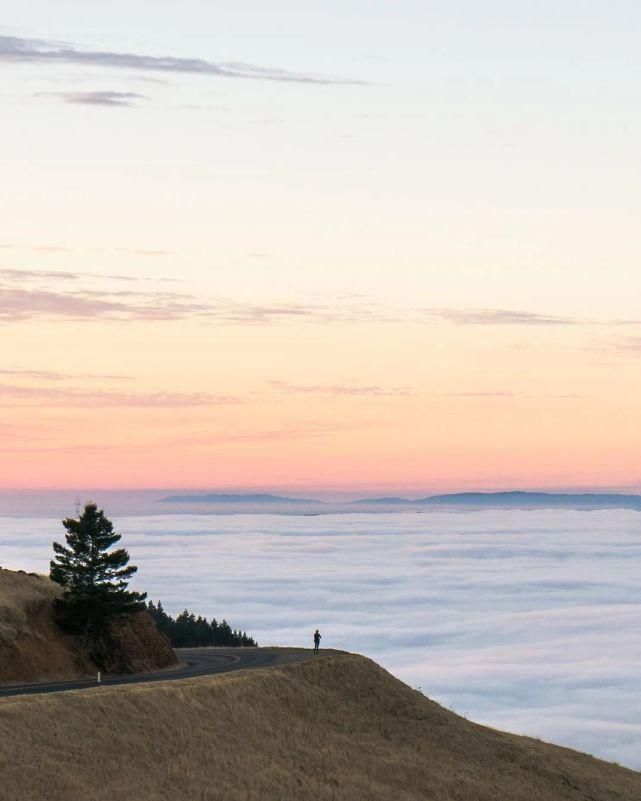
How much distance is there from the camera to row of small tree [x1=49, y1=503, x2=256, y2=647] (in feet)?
255

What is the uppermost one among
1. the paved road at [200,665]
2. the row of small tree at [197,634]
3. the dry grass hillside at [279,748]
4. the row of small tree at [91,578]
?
the row of small tree at [197,634]

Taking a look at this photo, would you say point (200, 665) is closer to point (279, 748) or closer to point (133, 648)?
point (133, 648)

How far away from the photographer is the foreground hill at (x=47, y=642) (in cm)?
7250

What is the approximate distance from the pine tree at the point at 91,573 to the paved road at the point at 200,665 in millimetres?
4310

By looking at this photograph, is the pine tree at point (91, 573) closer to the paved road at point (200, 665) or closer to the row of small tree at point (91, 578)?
the row of small tree at point (91, 578)

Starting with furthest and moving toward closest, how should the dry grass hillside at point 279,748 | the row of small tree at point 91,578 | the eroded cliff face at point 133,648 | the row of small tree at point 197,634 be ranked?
the row of small tree at point 197,634 → the row of small tree at point 91,578 → the eroded cliff face at point 133,648 → the dry grass hillside at point 279,748

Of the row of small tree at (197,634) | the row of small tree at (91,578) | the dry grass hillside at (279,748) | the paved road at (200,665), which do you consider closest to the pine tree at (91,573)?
the row of small tree at (91,578)

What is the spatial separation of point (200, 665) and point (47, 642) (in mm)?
8839

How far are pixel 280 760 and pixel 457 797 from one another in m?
8.51

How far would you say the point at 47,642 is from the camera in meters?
75.4

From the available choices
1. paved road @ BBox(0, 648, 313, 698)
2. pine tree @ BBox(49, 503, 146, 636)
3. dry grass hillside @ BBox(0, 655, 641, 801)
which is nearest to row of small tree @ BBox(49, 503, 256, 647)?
pine tree @ BBox(49, 503, 146, 636)

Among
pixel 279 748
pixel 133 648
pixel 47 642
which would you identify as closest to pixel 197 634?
pixel 133 648

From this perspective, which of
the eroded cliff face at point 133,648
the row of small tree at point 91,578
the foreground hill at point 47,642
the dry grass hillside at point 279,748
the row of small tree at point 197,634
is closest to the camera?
the dry grass hillside at point 279,748

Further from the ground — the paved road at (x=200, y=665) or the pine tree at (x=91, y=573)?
the pine tree at (x=91, y=573)
